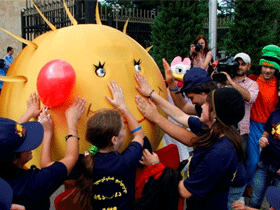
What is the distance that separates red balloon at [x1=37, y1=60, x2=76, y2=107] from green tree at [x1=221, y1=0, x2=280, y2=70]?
9.33 meters

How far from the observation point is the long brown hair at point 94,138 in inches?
75.5

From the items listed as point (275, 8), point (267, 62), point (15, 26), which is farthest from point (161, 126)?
point (15, 26)

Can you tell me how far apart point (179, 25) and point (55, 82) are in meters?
8.29

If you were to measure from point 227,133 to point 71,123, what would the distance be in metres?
1.01

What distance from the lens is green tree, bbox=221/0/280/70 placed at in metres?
10.5

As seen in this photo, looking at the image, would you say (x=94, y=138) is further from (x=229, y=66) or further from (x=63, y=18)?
(x=63, y=18)

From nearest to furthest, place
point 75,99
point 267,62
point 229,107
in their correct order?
point 229,107, point 75,99, point 267,62

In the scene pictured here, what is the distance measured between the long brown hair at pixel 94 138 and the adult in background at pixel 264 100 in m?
2.42

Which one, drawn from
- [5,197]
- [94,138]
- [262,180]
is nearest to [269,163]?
[262,180]

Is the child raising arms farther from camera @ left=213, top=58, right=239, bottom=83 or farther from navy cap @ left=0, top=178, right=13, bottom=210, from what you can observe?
camera @ left=213, top=58, right=239, bottom=83

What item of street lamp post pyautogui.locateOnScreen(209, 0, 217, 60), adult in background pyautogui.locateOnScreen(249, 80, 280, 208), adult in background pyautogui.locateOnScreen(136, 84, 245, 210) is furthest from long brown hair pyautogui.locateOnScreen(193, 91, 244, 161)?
street lamp post pyautogui.locateOnScreen(209, 0, 217, 60)

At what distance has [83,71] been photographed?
7.61 ft

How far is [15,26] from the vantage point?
1332 cm

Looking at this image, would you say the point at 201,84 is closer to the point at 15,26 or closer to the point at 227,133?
the point at 227,133
